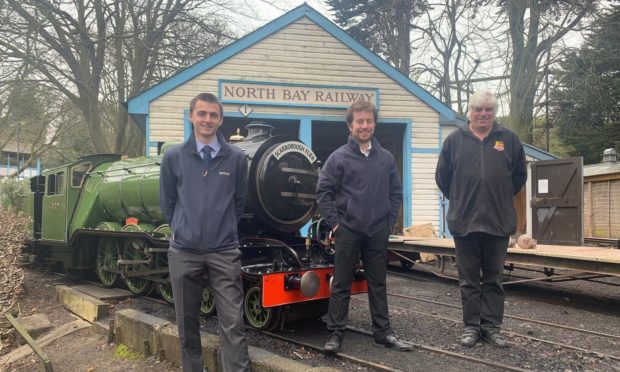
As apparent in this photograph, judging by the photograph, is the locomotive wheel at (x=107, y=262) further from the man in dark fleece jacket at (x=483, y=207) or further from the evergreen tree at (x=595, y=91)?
the evergreen tree at (x=595, y=91)

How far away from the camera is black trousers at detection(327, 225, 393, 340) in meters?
3.99

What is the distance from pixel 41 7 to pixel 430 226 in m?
13.2

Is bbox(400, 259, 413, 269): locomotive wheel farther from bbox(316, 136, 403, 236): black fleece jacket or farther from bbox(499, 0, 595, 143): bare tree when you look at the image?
bbox(499, 0, 595, 143): bare tree

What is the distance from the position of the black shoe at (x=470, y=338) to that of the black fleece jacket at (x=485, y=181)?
85 cm

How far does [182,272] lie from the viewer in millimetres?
3309

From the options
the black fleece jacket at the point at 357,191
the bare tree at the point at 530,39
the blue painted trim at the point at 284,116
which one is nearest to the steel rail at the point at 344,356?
the black fleece jacket at the point at 357,191

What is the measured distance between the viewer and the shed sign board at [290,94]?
11.1 m

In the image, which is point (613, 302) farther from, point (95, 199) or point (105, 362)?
point (95, 199)

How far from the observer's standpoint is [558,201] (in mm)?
9500

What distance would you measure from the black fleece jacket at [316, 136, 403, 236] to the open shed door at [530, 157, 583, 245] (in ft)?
21.6

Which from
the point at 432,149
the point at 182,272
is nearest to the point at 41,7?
the point at 432,149

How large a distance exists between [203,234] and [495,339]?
2.63 m

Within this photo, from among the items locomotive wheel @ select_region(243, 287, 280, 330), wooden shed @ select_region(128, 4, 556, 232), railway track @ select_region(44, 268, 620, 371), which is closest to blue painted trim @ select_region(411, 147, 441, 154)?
wooden shed @ select_region(128, 4, 556, 232)

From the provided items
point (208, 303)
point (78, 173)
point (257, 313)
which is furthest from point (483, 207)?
point (78, 173)
